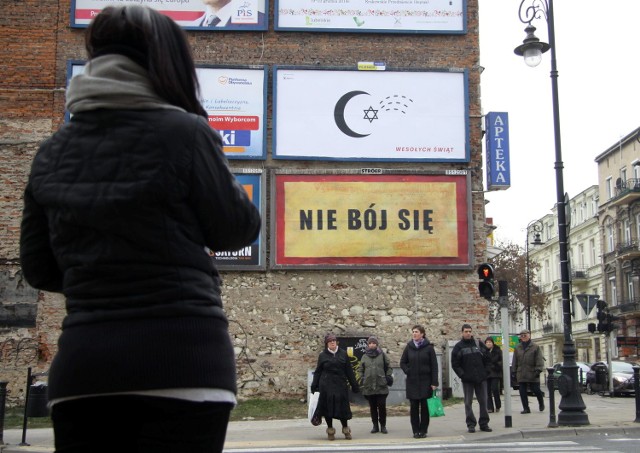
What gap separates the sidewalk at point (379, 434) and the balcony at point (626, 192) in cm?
3945

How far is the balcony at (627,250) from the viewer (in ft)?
178

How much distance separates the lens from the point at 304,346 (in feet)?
68.7

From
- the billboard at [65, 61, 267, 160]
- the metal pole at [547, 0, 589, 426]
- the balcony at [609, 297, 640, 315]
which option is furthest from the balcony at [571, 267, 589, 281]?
the metal pole at [547, 0, 589, 426]

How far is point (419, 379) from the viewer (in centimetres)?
1379

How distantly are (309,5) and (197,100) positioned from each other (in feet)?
68.8

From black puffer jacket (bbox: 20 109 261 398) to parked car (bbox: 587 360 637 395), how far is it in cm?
2736

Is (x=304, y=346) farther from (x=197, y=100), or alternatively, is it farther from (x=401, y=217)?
(x=197, y=100)

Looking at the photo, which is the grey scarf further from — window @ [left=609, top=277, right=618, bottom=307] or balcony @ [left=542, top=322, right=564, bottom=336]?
balcony @ [left=542, top=322, right=564, bottom=336]

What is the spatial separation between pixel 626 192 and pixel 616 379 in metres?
29.6

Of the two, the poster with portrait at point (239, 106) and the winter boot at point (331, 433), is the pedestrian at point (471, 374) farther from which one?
the poster with portrait at point (239, 106)

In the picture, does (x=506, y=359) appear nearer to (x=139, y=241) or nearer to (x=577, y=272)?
(x=139, y=241)

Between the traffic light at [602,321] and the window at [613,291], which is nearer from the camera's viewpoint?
the traffic light at [602,321]

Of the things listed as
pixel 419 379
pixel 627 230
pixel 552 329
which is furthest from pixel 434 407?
pixel 552 329

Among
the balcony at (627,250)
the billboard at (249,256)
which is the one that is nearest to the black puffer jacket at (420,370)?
the billboard at (249,256)
